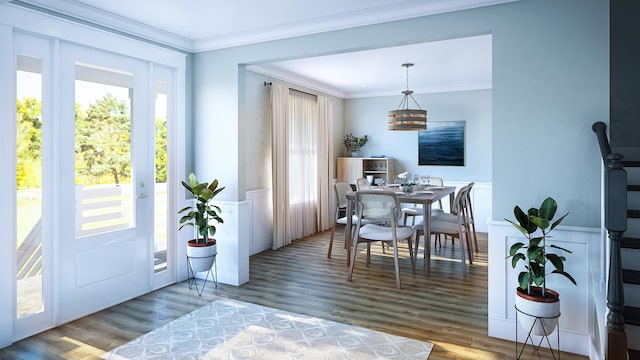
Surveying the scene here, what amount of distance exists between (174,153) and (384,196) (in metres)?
2.23

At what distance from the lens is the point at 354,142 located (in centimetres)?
795

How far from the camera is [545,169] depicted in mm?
2828

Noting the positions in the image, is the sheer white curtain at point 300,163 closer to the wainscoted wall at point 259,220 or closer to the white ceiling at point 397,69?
the wainscoted wall at point 259,220

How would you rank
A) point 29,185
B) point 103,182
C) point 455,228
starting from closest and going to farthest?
point 29,185 → point 103,182 → point 455,228

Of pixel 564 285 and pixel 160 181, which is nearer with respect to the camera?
pixel 564 285

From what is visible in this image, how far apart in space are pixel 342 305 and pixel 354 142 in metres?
4.75

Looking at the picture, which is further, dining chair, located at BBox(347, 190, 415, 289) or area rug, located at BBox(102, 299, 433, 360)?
dining chair, located at BBox(347, 190, 415, 289)

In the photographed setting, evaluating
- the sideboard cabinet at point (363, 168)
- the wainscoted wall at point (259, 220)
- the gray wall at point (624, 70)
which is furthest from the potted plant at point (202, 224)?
the sideboard cabinet at point (363, 168)

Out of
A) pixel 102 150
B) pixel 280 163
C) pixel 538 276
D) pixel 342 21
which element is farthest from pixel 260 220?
pixel 538 276

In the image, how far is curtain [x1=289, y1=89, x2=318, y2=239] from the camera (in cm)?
637

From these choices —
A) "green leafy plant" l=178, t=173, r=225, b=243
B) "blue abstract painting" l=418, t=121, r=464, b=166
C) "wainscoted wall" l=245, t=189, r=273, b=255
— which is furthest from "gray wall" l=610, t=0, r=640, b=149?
"wainscoted wall" l=245, t=189, r=273, b=255

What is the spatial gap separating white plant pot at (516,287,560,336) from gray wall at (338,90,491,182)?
4.70m

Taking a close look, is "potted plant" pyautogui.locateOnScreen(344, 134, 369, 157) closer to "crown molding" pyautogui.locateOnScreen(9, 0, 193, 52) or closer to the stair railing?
"crown molding" pyautogui.locateOnScreen(9, 0, 193, 52)

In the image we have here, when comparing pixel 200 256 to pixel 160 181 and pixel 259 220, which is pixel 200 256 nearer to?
pixel 160 181
